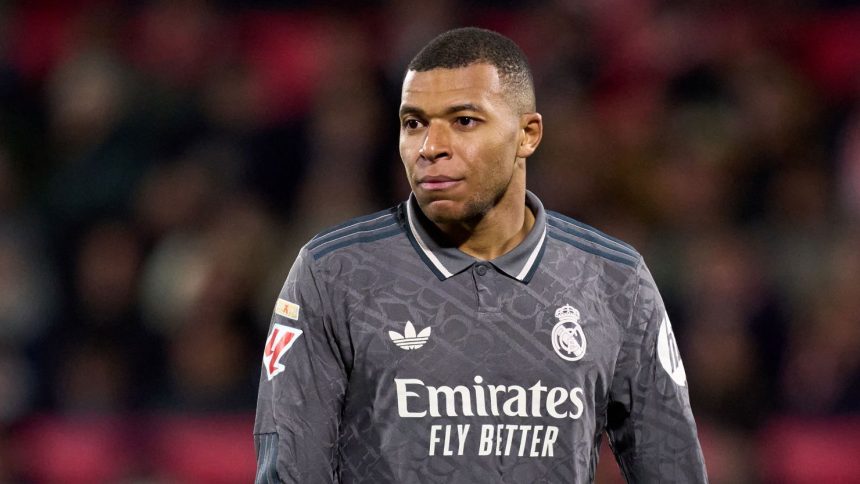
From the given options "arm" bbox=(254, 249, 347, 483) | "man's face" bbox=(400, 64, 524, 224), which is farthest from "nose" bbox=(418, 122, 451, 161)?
"arm" bbox=(254, 249, 347, 483)

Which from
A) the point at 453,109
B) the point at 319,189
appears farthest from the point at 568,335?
the point at 319,189

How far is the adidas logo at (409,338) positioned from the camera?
2.82 metres

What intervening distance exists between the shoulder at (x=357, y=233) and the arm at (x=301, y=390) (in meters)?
0.04

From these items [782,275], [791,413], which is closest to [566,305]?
[791,413]

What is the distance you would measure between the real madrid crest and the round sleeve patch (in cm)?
21

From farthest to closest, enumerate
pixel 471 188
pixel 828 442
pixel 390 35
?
pixel 390 35 → pixel 828 442 → pixel 471 188

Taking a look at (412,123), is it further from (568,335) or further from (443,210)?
(568,335)

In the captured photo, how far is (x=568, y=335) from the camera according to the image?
2908 millimetres

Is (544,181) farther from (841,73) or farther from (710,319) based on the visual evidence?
(841,73)

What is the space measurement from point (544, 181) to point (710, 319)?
44.3 inches

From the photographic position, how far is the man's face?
2836 millimetres

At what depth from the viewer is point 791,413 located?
18.9 feet

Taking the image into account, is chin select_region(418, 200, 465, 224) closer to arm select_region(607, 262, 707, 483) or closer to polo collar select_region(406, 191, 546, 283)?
polo collar select_region(406, 191, 546, 283)

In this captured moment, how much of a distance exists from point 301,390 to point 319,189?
12.3 ft
